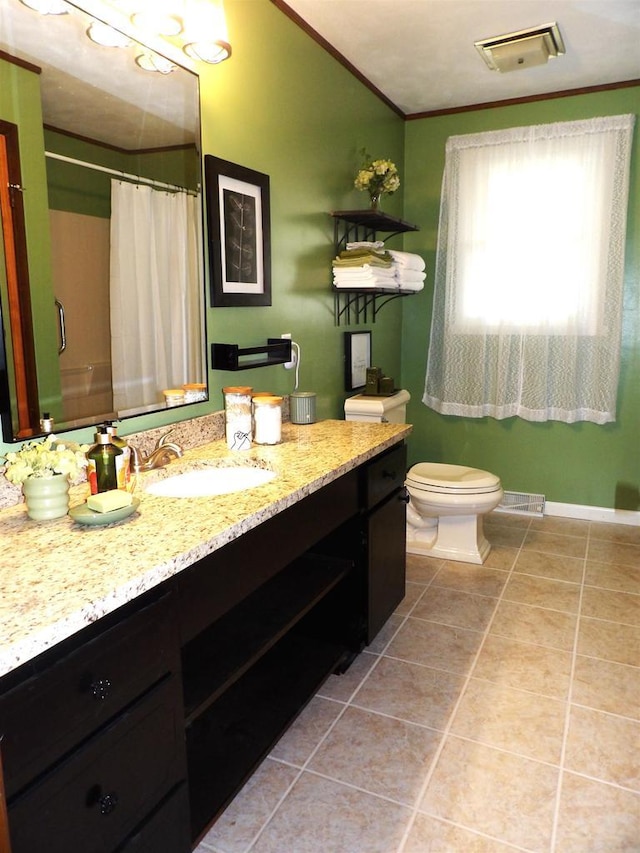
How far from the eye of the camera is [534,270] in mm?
3578

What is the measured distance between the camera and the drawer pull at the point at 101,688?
998mm

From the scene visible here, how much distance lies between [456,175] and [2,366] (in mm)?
3075

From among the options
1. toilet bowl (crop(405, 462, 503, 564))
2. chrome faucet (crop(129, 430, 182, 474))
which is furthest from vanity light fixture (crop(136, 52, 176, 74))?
toilet bowl (crop(405, 462, 503, 564))

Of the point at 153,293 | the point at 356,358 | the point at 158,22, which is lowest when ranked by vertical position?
the point at 356,358

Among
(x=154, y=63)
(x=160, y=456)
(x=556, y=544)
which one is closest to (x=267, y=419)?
(x=160, y=456)

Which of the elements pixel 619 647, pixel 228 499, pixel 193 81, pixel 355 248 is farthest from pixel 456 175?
pixel 228 499

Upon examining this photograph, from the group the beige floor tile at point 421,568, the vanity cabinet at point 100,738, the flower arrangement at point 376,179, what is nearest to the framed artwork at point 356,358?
the flower arrangement at point 376,179

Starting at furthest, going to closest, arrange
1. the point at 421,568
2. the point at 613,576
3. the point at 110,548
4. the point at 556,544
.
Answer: the point at 556,544 → the point at 421,568 → the point at 613,576 → the point at 110,548

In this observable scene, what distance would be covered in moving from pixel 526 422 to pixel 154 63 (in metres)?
2.86

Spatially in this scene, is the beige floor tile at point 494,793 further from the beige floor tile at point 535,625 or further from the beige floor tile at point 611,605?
the beige floor tile at point 611,605

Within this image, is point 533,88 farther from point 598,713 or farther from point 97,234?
point 598,713

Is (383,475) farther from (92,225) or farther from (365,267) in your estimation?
(92,225)

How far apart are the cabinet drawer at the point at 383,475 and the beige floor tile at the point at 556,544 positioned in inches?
51.9

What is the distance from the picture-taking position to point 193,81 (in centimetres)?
198
